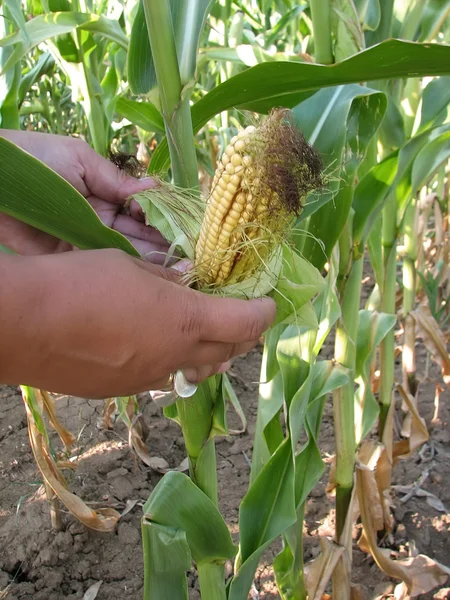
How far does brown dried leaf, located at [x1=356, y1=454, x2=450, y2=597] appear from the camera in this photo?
4.81ft

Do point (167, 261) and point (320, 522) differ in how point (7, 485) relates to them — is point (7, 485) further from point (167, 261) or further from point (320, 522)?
point (167, 261)

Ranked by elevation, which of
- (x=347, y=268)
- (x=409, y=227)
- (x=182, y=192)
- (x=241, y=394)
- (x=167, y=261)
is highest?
(x=182, y=192)

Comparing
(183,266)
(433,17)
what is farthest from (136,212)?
(433,17)

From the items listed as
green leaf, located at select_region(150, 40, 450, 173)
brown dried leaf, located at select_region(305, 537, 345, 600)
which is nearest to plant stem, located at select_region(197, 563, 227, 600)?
brown dried leaf, located at select_region(305, 537, 345, 600)

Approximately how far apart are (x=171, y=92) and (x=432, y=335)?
4.85 ft

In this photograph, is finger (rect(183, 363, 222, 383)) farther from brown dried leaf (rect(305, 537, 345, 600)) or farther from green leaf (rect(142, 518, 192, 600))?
brown dried leaf (rect(305, 537, 345, 600))

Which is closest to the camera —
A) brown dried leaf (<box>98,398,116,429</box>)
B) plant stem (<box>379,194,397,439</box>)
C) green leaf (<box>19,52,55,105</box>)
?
plant stem (<box>379,194,397,439</box>)

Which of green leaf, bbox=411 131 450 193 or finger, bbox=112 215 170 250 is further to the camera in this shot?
green leaf, bbox=411 131 450 193

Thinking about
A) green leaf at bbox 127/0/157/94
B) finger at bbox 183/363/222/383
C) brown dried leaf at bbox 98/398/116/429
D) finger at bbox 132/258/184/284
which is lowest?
brown dried leaf at bbox 98/398/116/429

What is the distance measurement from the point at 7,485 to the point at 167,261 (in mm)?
1443

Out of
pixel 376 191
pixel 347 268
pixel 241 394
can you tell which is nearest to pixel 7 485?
pixel 241 394

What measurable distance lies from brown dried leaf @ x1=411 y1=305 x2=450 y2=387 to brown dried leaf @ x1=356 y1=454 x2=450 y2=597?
0.65 metres

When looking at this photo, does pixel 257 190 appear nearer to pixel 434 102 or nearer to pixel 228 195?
pixel 228 195

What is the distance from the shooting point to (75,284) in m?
0.61
